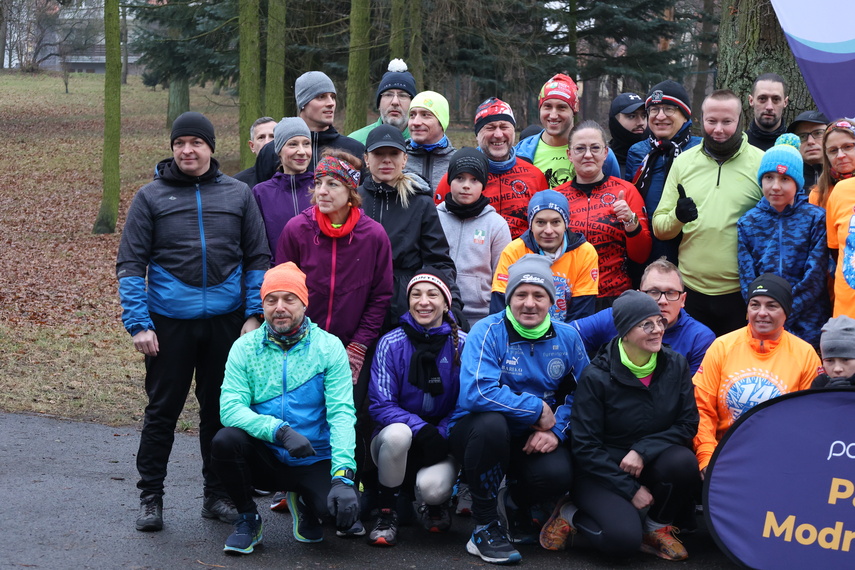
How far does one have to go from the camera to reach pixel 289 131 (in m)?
5.75

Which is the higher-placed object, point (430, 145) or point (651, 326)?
point (430, 145)

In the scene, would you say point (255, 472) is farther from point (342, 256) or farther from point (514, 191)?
point (514, 191)

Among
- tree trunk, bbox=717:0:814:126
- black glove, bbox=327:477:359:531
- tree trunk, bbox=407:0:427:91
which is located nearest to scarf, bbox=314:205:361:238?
black glove, bbox=327:477:359:531

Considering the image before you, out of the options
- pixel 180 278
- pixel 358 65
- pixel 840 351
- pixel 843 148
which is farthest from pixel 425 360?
pixel 358 65

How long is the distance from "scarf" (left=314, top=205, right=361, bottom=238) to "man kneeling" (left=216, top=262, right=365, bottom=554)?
38cm

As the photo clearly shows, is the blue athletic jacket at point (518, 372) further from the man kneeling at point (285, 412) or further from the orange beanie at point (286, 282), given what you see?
the orange beanie at point (286, 282)

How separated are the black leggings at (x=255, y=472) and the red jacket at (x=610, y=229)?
2.17 metres

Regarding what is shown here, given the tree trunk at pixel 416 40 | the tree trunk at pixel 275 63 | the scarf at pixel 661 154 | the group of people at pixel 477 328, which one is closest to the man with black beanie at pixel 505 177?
the group of people at pixel 477 328

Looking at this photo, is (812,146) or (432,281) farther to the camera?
(812,146)

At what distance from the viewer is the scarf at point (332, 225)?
5.20 m

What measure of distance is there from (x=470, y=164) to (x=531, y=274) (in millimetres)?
→ 1021

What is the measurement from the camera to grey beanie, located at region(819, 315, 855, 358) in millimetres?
4445

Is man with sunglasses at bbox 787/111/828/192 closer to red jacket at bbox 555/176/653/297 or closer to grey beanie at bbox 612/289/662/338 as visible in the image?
red jacket at bbox 555/176/653/297

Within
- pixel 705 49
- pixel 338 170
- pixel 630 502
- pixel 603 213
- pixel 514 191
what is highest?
pixel 705 49
